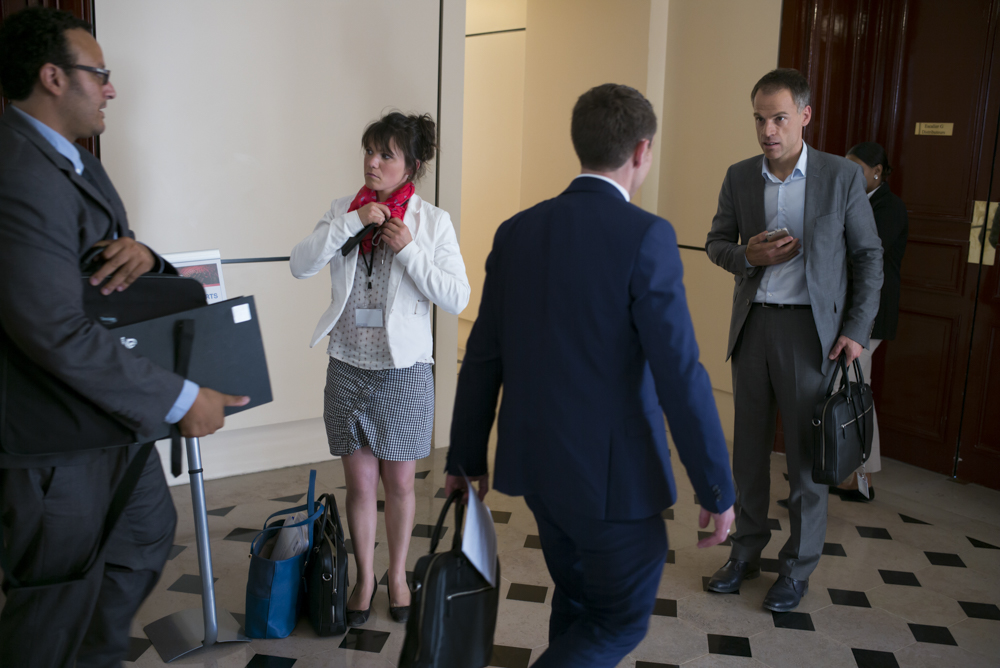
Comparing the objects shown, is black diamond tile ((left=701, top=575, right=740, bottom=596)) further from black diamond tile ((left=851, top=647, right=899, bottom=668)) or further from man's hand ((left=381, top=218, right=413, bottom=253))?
man's hand ((left=381, top=218, right=413, bottom=253))

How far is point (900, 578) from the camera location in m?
3.12

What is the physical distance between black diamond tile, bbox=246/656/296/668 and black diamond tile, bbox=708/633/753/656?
4.46ft

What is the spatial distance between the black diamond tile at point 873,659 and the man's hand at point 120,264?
2.42 metres

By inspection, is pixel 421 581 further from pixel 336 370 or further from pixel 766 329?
pixel 766 329

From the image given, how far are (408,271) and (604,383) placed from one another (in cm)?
99

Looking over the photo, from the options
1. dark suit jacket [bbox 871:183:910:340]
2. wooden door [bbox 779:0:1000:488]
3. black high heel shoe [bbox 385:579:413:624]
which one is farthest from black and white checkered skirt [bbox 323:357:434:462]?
wooden door [bbox 779:0:1000:488]

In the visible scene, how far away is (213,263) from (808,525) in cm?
227

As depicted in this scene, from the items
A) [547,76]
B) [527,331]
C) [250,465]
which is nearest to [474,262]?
[547,76]

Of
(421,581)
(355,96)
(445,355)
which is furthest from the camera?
(445,355)

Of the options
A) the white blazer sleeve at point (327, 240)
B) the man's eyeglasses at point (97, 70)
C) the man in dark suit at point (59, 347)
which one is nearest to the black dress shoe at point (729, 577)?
the white blazer sleeve at point (327, 240)

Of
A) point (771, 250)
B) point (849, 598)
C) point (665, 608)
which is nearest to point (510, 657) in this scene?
point (665, 608)

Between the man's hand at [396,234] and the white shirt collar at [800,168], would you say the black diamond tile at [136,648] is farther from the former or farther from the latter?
the white shirt collar at [800,168]

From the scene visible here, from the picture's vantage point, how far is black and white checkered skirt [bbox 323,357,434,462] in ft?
8.35

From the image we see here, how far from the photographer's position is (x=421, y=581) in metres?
1.65
